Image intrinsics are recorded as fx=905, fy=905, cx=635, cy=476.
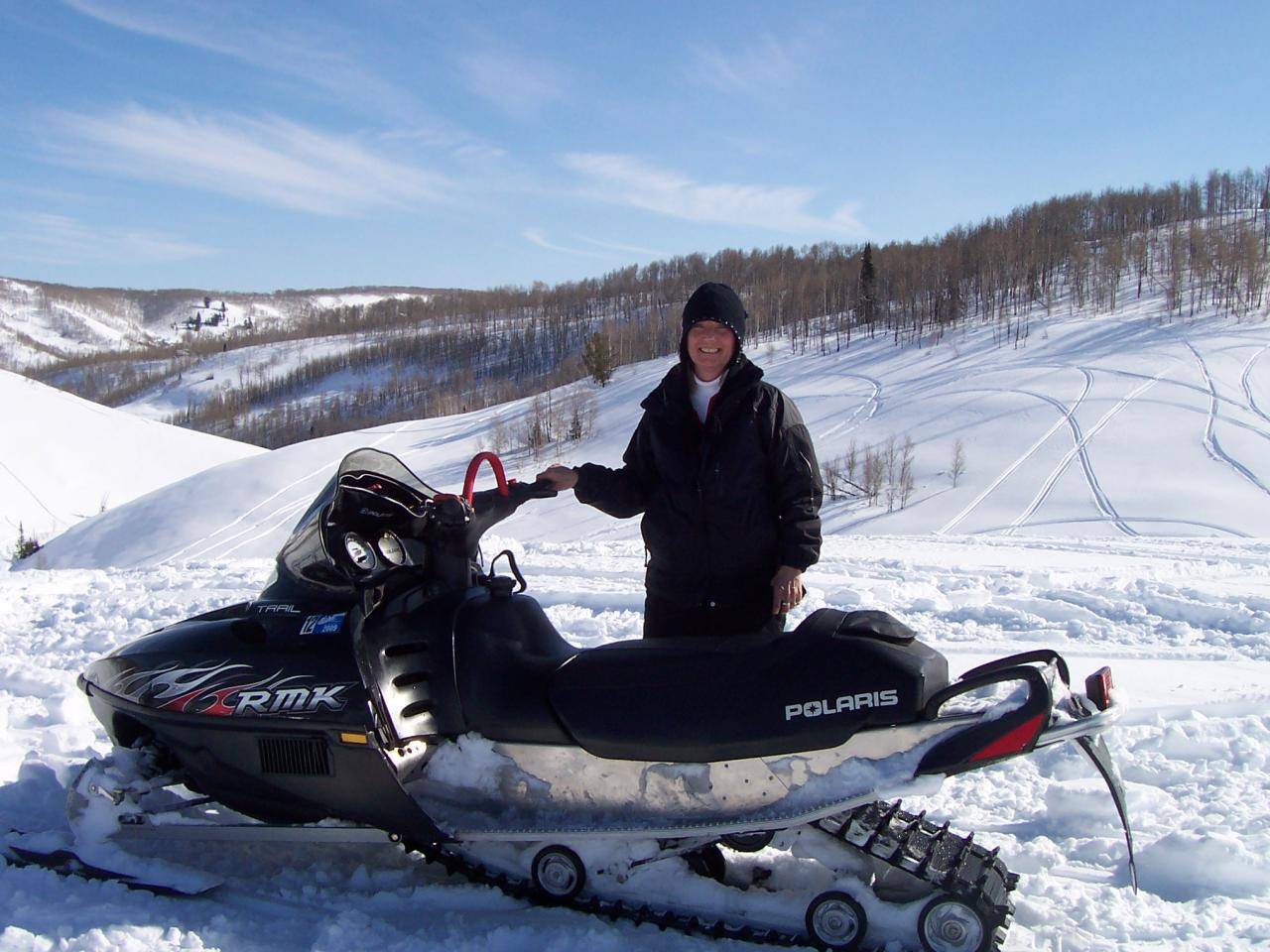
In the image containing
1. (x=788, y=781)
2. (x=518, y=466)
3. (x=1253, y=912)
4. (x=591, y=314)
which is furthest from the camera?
(x=591, y=314)

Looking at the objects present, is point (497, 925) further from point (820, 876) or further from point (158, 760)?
point (158, 760)

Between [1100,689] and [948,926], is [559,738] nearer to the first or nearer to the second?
Answer: [948,926]

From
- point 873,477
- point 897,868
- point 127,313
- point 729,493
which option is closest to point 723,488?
point 729,493

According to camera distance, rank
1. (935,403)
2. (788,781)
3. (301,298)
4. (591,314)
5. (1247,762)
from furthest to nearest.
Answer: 1. (301,298)
2. (591,314)
3. (935,403)
4. (1247,762)
5. (788,781)

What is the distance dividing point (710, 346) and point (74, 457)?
36.9m

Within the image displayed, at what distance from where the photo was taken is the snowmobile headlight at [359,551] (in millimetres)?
2572

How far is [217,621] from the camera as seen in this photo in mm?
2713

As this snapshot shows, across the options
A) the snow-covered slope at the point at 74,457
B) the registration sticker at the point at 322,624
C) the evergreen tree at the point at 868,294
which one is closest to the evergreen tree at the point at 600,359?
the evergreen tree at the point at 868,294

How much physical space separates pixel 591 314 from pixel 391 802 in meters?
98.3

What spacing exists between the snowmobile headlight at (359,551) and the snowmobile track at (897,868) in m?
0.80

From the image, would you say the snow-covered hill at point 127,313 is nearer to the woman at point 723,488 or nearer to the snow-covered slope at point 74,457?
the snow-covered slope at point 74,457

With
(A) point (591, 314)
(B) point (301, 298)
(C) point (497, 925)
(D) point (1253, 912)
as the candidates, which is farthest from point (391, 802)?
(B) point (301, 298)

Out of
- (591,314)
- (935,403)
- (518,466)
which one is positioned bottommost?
(518,466)

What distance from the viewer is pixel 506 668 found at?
243cm
